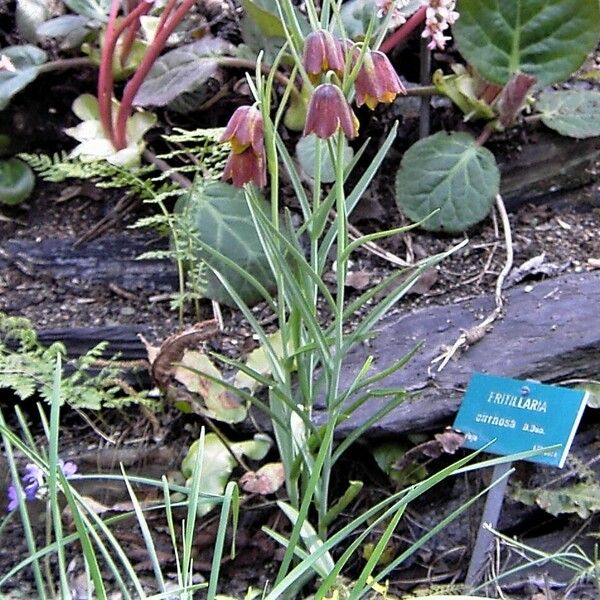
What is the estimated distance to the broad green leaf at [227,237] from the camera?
155cm

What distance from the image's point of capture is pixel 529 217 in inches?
67.0

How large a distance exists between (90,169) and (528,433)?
3.23ft

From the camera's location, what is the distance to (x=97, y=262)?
1.67 m

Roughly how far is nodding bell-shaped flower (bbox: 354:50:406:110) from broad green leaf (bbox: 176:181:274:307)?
0.61 meters

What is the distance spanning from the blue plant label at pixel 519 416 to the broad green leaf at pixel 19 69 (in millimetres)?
1069

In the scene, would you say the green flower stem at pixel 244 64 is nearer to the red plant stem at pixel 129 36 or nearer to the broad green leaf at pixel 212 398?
the red plant stem at pixel 129 36

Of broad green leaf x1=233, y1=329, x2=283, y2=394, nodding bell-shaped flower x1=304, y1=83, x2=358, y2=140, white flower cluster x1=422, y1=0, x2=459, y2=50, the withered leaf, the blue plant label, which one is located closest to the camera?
nodding bell-shaped flower x1=304, y1=83, x2=358, y2=140

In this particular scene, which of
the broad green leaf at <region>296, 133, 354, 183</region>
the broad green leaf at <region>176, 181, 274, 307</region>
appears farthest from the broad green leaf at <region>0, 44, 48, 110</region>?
the broad green leaf at <region>296, 133, 354, 183</region>

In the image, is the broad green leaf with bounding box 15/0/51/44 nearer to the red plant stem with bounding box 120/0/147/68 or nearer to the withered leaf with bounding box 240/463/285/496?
the red plant stem with bounding box 120/0/147/68

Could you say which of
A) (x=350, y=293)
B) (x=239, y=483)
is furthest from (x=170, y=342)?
(x=350, y=293)

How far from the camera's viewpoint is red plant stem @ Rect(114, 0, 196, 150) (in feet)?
5.17

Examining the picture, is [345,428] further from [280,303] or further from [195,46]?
[195,46]

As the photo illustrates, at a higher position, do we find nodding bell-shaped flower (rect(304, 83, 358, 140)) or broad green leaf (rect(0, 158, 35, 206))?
nodding bell-shaped flower (rect(304, 83, 358, 140))

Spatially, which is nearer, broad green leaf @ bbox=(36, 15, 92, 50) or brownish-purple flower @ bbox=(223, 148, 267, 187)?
brownish-purple flower @ bbox=(223, 148, 267, 187)
